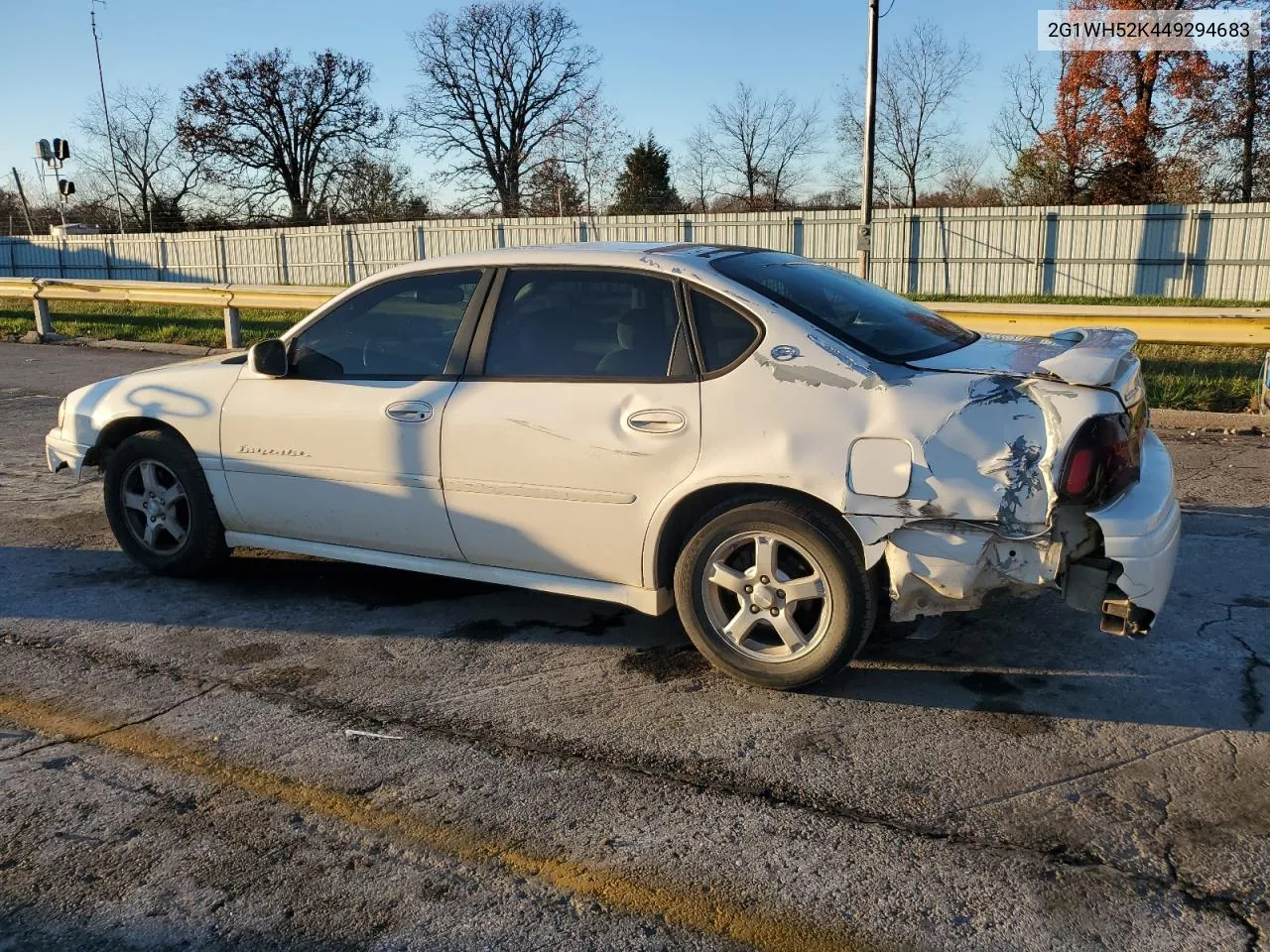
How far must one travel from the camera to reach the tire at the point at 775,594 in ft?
12.2

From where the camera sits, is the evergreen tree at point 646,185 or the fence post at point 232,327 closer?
the fence post at point 232,327

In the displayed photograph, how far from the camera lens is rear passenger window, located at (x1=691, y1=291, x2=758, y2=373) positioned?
3.93 meters

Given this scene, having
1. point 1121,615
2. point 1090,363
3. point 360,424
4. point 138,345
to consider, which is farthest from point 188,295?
point 1121,615

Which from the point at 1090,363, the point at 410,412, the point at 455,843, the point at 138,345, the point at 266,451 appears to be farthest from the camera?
the point at 138,345

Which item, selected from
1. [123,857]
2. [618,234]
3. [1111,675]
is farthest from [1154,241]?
[123,857]

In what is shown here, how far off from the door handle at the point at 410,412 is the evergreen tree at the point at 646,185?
29061 mm

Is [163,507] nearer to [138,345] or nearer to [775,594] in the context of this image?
[775,594]

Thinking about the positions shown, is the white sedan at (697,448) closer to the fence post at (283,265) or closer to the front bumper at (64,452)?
the front bumper at (64,452)

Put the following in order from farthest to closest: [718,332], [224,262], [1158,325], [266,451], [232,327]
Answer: [224,262]
[232,327]
[1158,325]
[266,451]
[718,332]

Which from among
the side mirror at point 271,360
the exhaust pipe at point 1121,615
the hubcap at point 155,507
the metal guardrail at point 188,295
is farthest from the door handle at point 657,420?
the metal guardrail at point 188,295

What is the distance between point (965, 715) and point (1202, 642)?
1.24 metres

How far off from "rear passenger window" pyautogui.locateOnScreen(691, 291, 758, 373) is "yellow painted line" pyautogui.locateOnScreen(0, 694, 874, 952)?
6.06 feet

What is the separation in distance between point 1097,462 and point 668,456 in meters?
1.44

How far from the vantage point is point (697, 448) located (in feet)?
12.7
